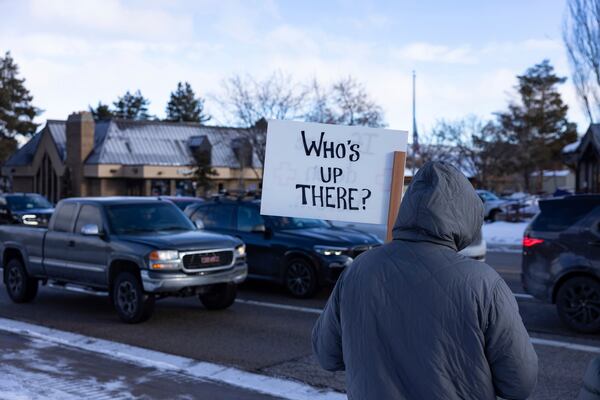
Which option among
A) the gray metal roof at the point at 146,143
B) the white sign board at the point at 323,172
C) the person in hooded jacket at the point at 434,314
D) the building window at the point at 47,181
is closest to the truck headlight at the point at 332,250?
the white sign board at the point at 323,172

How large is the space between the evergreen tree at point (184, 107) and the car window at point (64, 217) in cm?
8114

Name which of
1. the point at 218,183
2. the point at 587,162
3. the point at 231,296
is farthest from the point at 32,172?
the point at 231,296

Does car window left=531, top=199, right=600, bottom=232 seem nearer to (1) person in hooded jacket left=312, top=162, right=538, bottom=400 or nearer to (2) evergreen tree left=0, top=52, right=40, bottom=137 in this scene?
(1) person in hooded jacket left=312, top=162, right=538, bottom=400

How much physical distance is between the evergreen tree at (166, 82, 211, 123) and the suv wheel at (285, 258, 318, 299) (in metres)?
80.9

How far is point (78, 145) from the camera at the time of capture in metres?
50.7

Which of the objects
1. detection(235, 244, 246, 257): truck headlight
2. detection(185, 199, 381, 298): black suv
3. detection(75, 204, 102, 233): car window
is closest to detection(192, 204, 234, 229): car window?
detection(185, 199, 381, 298): black suv

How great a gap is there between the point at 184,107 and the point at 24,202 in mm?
64556

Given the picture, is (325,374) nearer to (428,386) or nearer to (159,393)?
(159,393)

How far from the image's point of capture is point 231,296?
10.9 m

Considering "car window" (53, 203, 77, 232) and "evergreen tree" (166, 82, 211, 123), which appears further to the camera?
"evergreen tree" (166, 82, 211, 123)

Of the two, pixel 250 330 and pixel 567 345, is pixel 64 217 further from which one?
pixel 567 345

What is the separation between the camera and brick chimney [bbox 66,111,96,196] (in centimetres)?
5044

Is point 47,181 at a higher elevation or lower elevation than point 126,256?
higher

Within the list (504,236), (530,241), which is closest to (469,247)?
(530,241)
